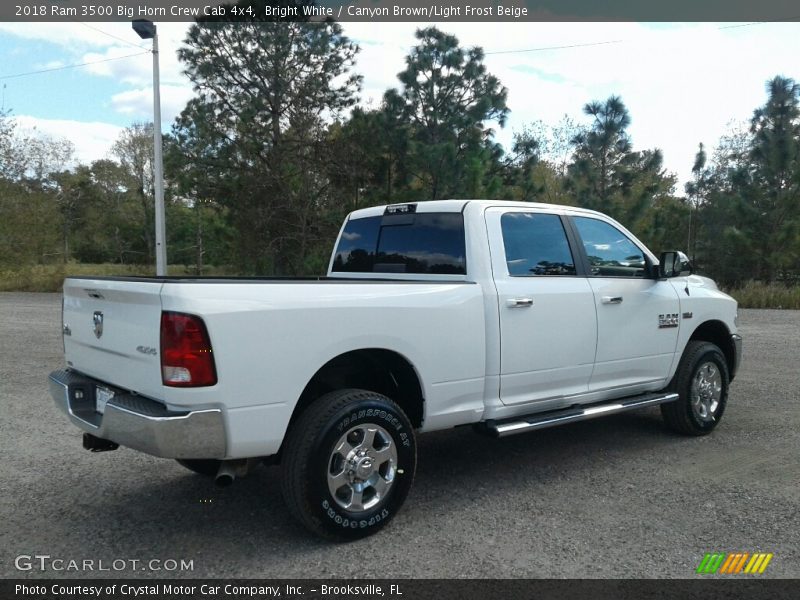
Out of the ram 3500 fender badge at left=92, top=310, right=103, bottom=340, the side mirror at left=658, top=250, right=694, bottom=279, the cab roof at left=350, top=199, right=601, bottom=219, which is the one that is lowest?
the ram 3500 fender badge at left=92, top=310, right=103, bottom=340

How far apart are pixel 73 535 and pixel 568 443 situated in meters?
3.83

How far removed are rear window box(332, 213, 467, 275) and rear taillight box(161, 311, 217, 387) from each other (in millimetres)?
1944

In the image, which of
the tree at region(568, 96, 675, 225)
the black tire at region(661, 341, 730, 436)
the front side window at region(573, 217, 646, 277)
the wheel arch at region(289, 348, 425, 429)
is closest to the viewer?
the wheel arch at region(289, 348, 425, 429)

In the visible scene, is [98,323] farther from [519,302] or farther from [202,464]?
[519,302]

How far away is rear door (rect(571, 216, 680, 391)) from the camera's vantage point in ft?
16.7

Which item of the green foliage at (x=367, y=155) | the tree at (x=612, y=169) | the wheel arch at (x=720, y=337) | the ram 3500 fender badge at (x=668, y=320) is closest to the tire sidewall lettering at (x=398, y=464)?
the ram 3500 fender badge at (x=668, y=320)

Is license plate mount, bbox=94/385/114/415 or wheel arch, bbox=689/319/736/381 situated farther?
wheel arch, bbox=689/319/736/381

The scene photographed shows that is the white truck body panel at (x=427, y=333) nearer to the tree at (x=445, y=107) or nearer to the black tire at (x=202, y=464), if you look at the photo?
the black tire at (x=202, y=464)

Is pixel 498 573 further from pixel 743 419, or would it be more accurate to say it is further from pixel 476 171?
pixel 476 171

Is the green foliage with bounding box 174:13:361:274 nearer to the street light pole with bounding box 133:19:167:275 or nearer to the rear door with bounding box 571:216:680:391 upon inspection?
the street light pole with bounding box 133:19:167:275

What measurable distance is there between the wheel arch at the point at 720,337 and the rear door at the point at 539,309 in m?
1.82

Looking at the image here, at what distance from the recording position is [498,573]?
331cm

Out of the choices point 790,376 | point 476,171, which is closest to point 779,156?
point 476,171

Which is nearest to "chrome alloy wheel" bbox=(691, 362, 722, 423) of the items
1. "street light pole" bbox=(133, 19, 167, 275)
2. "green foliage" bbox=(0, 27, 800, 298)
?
"green foliage" bbox=(0, 27, 800, 298)
